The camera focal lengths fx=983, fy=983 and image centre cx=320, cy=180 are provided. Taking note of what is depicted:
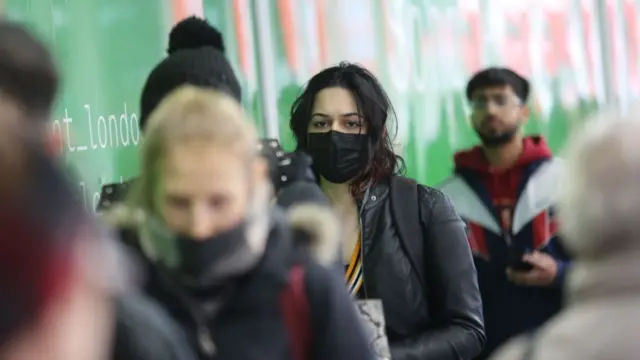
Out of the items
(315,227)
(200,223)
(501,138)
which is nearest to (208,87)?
(315,227)

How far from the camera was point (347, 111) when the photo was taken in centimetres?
237

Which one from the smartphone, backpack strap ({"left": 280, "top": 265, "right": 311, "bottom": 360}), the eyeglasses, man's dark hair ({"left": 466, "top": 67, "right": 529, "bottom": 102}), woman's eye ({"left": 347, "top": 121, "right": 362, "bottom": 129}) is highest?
man's dark hair ({"left": 466, "top": 67, "right": 529, "bottom": 102})

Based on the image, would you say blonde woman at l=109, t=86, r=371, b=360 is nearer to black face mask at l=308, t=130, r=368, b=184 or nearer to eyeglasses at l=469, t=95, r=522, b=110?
black face mask at l=308, t=130, r=368, b=184

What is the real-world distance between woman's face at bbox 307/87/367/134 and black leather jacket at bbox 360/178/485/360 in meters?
0.20

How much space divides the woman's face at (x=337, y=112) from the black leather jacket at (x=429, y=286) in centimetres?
20

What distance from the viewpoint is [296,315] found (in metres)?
1.50

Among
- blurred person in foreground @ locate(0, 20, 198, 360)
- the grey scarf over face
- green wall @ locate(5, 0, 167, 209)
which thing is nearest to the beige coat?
the grey scarf over face

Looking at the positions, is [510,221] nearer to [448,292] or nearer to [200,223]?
[448,292]

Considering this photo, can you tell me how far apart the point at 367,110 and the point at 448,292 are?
470 millimetres

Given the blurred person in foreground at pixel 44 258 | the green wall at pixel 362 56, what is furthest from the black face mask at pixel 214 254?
the green wall at pixel 362 56

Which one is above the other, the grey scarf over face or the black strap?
the grey scarf over face

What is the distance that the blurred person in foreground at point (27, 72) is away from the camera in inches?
43.7

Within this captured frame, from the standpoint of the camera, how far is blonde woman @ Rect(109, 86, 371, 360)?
54.6 inches

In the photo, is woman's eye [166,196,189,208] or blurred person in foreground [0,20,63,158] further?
woman's eye [166,196,189,208]
